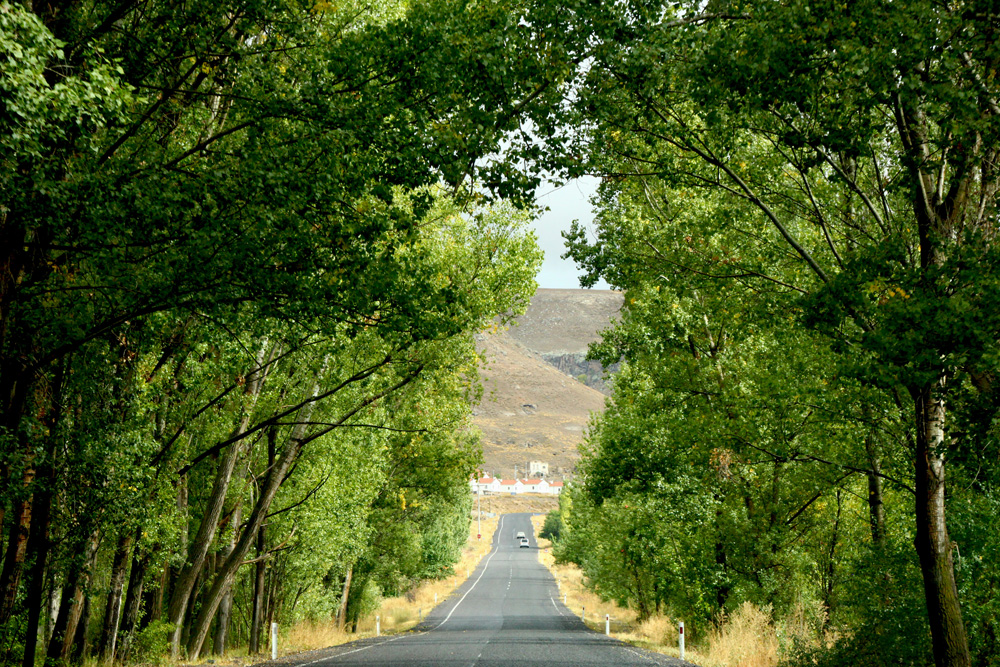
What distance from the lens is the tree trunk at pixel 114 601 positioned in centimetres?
1428

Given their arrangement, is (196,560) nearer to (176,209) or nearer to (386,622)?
(176,209)

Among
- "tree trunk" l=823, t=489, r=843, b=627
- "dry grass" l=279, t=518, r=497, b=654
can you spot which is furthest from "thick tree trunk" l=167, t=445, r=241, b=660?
"tree trunk" l=823, t=489, r=843, b=627

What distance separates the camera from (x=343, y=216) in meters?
9.16

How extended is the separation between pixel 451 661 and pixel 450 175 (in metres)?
12.1

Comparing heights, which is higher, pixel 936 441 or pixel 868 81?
pixel 868 81

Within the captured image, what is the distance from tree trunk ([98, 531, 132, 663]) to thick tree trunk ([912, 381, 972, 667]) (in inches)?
472

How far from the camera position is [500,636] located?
1059 inches

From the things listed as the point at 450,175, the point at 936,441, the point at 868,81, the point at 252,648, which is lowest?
the point at 252,648

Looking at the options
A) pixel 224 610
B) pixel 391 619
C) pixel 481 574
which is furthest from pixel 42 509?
pixel 481 574

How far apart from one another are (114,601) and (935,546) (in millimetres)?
12995

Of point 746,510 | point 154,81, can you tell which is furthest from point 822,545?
point 154,81

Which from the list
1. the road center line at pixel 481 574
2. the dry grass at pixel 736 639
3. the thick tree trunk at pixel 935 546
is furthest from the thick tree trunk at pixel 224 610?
the thick tree trunk at pixel 935 546

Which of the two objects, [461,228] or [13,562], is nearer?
[13,562]

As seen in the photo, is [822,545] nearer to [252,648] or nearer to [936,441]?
[936,441]
